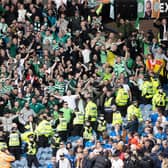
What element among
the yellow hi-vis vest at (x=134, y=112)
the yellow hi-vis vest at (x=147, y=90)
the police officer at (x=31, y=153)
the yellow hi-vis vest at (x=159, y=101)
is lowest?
the police officer at (x=31, y=153)

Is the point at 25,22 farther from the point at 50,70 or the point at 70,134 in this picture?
the point at 70,134

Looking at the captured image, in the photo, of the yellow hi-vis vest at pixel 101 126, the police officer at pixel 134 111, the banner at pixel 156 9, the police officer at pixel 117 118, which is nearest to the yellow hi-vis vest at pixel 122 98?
the police officer at pixel 134 111

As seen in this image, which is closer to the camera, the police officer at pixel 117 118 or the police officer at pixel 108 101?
the police officer at pixel 117 118

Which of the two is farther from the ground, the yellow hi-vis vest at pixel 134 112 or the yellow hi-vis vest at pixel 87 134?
the yellow hi-vis vest at pixel 134 112

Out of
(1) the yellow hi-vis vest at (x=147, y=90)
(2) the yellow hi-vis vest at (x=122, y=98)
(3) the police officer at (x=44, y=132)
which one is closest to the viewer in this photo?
(3) the police officer at (x=44, y=132)

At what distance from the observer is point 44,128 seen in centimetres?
3325

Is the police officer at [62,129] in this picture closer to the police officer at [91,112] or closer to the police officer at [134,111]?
the police officer at [91,112]

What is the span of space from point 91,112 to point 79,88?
1513mm

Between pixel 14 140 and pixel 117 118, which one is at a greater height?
pixel 117 118

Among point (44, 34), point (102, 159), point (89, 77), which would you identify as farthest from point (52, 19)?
point (102, 159)

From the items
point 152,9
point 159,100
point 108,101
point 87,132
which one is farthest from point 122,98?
point 152,9

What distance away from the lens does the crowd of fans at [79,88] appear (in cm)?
3164

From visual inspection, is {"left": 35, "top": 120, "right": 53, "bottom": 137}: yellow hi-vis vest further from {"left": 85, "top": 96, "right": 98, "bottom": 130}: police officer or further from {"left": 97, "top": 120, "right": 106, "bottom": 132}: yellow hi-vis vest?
{"left": 97, "top": 120, "right": 106, "bottom": 132}: yellow hi-vis vest

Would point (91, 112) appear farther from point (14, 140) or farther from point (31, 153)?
point (14, 140)
